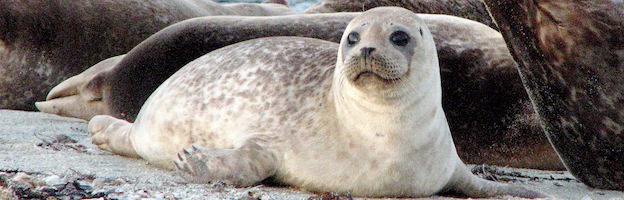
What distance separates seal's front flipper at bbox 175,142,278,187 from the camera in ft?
10.8

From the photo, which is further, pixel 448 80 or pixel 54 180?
pixel 448 80

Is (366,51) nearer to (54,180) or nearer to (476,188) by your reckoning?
(476,188)

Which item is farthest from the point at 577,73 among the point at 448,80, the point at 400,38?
the point at 448,80

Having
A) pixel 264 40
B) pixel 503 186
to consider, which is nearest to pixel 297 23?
pixel 264 40

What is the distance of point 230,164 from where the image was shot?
3.32 m

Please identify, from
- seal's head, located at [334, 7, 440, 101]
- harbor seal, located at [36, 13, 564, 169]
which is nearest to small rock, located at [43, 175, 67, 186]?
seal's head, located at [334, 7, 440, 101]

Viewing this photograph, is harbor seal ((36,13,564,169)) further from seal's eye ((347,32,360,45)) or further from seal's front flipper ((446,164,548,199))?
seal's eye ((347,32,360,45))

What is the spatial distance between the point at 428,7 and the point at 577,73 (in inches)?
159

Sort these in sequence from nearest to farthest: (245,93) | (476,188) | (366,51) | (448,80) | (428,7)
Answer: (366,51)
(476,188)
(245,93)
(448,80)
(428,7)

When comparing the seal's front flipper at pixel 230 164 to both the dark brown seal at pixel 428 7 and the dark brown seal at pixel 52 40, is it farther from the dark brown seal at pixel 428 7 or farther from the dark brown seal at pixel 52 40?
the dark brown seal at pixel 428 7

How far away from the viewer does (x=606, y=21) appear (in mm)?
3525

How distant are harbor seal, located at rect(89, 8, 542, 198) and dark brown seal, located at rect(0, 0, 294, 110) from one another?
265cm

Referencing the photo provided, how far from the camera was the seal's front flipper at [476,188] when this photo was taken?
3541mm

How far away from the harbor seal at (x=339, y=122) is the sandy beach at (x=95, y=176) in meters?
0.10
